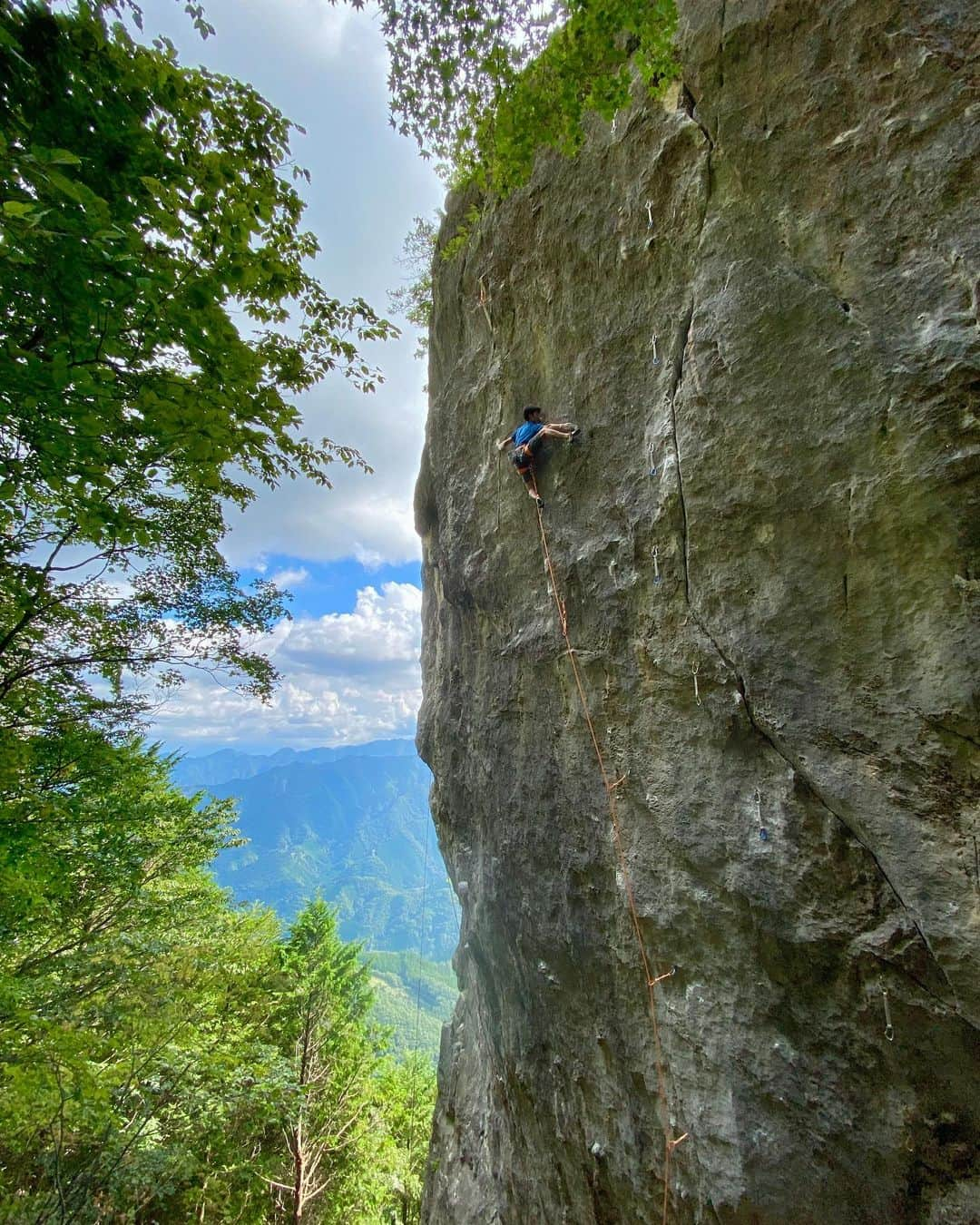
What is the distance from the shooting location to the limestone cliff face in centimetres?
280

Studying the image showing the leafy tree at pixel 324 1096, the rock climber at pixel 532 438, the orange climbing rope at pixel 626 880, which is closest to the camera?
the orange climbing rope at pixel 626 880

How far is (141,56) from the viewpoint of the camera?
288 cm

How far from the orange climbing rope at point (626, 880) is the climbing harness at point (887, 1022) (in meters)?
1.31

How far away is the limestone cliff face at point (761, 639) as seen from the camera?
2.80m

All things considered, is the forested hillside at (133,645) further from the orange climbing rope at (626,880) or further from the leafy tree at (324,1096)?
the orange climbing rope at (626,880)

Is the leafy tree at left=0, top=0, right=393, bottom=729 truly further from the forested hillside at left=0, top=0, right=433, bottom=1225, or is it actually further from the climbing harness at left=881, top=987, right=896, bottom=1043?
the climbing harness at left=881, top=987, right=896, bottom=1043

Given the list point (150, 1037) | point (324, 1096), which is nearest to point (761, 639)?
point (150, 1037)

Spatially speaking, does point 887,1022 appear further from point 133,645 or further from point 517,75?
point 133,645

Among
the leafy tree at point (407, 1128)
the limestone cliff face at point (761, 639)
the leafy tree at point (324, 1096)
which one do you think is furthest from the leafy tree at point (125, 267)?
the leafy tree at point (407, 1128)

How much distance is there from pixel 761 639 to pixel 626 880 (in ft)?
7.11

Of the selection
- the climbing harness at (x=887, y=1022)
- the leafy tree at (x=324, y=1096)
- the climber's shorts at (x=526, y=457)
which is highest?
the climber's shorts at (x=526, y=457)

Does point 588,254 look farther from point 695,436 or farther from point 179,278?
point 179,278

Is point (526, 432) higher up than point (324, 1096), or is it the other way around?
point (526, 432)

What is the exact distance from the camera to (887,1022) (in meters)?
2.86
